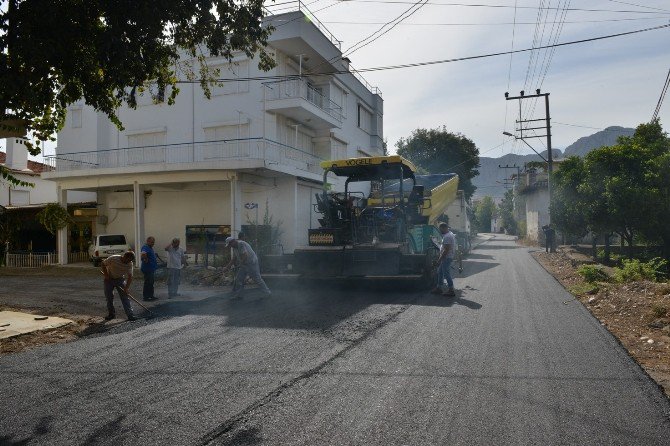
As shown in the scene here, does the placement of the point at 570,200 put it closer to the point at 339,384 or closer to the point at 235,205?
the point at 235,205

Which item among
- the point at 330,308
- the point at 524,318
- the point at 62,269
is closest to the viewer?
the point at 524,318

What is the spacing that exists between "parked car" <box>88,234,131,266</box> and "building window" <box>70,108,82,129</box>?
683cm

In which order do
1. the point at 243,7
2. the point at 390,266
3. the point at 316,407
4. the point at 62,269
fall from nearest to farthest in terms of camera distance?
the point at 316,407
the point at 243,7
the point at 390,266
the point at 62,269

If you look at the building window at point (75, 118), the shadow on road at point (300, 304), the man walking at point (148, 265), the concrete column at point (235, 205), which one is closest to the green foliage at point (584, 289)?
the shadow on road at point (300, 304)

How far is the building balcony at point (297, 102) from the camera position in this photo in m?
21.5

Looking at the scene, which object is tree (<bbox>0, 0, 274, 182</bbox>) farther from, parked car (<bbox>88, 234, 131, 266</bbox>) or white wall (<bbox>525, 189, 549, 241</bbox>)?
white wall (<bbox>525, 189, 549, 241</bbox>)

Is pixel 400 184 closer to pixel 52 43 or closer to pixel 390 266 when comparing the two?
pixel 390 266

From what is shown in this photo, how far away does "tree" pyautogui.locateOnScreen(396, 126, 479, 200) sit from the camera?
41812 mm

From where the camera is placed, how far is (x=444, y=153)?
4181cm

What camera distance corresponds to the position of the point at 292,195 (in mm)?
21688

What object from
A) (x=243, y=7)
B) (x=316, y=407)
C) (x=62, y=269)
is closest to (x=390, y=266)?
(x=243, y=7)

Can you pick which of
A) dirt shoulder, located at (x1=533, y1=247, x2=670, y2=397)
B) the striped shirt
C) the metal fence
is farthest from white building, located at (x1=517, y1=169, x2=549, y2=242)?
the striped shirt

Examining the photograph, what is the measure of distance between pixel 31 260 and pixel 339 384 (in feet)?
75.8

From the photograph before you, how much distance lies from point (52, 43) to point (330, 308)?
6.19m
